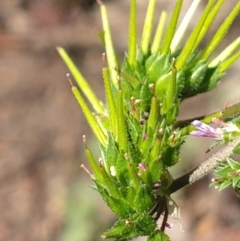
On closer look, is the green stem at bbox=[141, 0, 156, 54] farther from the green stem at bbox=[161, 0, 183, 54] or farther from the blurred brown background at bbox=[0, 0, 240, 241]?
the blurred brown background at bbox=[0, 0, 240, 241]

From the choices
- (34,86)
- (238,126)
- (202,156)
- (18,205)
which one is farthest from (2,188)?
(238,126)

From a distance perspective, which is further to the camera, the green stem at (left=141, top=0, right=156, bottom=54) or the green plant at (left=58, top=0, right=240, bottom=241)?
the green stem at (left=141, top=0, right=156, bottom=54)

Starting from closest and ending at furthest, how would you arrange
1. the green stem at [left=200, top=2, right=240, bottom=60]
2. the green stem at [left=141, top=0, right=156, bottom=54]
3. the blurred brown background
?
1. the green stem at [left=200, top=2, right=240, bottom=60]
2. the green stem at [left=141, top=0, right=156, bottom=54]
3. the blurred brown background

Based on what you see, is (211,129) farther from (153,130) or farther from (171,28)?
(171,28)

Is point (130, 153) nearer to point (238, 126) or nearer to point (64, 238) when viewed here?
point (238, 126)

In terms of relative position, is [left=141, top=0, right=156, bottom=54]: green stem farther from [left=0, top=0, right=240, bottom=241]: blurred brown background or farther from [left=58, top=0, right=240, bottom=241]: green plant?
[left=0, top=0, right=240, bottom=241]: blurred brown background

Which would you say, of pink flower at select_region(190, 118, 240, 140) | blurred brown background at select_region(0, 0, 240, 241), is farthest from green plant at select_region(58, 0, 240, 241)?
blurred brown background at select_region(0, 0, 240, 241)

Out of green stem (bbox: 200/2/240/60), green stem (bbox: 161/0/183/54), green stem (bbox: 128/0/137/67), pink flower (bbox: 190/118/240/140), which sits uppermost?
green stem (bbox: 128/0/137/67)

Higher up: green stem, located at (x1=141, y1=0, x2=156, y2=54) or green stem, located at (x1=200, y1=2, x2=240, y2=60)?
green stem, located at (x1=141, y1=0, x2=156, y2=54)

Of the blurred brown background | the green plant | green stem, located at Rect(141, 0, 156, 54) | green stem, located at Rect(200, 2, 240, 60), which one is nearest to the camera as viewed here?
the green plant

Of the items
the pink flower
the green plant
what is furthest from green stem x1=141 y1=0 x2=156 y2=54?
the pink flower

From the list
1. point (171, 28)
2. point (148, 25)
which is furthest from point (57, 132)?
point (171, 28)
